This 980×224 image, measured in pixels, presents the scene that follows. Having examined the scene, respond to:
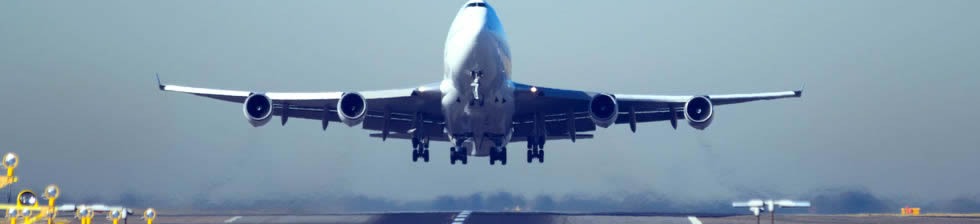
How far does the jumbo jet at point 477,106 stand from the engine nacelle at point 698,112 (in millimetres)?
42

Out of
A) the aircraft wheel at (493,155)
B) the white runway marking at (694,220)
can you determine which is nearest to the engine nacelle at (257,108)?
the aircraft wheel at (493,155)

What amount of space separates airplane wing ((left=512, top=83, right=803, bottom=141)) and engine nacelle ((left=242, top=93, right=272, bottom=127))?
10210 mm

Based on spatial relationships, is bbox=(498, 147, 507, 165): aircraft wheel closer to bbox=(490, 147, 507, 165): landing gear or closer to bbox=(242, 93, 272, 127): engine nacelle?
bbox=(490, 147, 507, 165): landing gear

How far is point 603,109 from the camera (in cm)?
4362

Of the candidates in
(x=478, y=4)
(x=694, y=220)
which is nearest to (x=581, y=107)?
(x=694, y=220)

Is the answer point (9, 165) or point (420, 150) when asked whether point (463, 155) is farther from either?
point (9, 165)

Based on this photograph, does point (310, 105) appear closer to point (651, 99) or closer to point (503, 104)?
point (503, 104)

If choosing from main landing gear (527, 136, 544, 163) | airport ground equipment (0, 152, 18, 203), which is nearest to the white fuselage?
main landing gear (527, 136, 544, 163)

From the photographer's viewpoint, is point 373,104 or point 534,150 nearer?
point 373,104

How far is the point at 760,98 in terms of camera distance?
149 ft

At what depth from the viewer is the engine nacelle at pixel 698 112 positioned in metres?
43.0

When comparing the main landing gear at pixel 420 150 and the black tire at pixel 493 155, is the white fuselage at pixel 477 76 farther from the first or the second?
the main landing gear at pixel 420 150

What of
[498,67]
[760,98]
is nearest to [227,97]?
[498,67]

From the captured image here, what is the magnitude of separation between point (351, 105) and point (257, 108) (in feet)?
12.7
